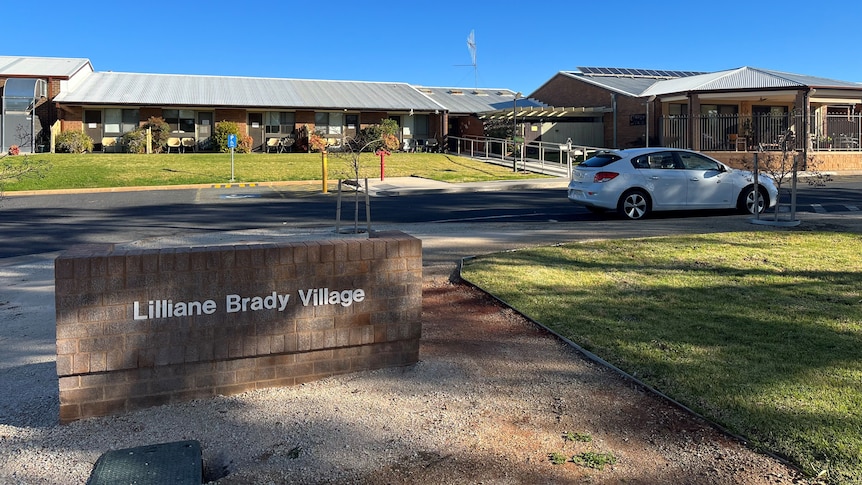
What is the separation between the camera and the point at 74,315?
12.3 feet

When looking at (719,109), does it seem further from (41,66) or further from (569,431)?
(41,66)

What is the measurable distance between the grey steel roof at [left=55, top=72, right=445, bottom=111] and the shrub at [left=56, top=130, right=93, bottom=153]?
157 centimetres

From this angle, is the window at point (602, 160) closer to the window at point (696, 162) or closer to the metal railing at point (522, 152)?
the window at point (696, 162)

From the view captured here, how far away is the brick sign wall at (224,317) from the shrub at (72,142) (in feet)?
109

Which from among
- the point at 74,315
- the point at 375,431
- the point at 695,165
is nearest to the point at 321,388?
the point at 375,431

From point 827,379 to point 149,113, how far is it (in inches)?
1434

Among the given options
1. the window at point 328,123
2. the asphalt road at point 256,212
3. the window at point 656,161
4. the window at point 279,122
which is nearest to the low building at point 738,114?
the asphalt road at point 256,212

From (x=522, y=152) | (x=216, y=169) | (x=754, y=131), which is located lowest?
(x=216, y=169)

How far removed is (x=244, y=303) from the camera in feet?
13.6

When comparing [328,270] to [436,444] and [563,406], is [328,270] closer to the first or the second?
[436,444]

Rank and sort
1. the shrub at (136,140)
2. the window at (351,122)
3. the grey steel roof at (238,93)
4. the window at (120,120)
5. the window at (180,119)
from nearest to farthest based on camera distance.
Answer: the shrub at (136,140)
the grey steel roof at (238,93)
the window at (120,120)
the window at (180,119)
the window at (351,122)

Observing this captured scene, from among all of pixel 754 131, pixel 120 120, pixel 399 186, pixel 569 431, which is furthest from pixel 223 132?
pixel 569 431

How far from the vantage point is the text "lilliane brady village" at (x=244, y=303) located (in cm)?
392

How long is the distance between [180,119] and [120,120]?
2.96m
